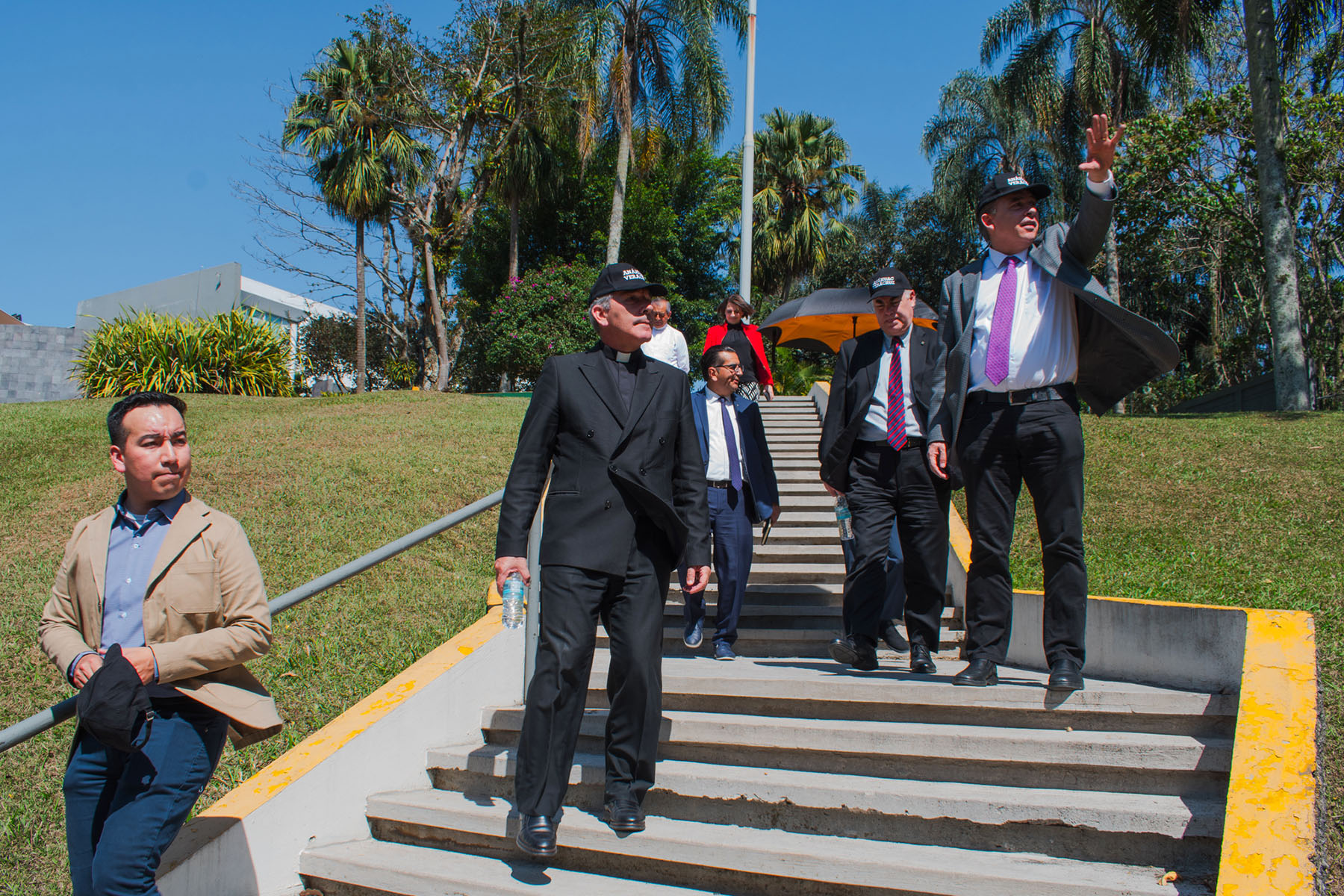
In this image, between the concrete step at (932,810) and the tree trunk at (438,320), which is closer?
the concrete step at (932,810)

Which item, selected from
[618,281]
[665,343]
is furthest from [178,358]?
[618,281]

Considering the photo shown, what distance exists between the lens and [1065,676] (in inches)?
141

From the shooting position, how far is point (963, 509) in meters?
8.69

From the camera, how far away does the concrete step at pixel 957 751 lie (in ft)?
10.6

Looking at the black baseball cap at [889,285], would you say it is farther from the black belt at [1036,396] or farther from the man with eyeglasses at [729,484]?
the man with eyeglasses at [729,484]

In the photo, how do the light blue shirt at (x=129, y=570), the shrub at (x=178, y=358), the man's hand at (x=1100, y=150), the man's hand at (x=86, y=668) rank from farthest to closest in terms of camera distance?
the shrub at (x=178, y=358), the man's hand at (x=1100, y=150), the light blue shirt at (x=129, y=570), the man's hand at (x=86, y=668)

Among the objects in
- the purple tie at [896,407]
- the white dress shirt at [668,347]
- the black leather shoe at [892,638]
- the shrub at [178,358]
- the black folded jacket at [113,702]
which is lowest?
the black leather shoe at [892,638]

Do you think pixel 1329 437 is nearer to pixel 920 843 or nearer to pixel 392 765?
pixel 920 843

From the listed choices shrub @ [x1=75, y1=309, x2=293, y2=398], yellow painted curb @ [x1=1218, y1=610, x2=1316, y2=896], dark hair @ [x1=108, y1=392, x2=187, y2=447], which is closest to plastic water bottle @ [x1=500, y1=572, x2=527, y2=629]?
dark hair @ [x1=108, y1=392, x2=187, y2=447]

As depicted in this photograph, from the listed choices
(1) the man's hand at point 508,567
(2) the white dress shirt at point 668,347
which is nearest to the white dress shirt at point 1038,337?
(1) the man's hand at point 508,567

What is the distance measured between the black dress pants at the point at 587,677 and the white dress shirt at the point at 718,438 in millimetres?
1909

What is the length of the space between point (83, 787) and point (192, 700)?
0.34 meters

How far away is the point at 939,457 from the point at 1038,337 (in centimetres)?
72

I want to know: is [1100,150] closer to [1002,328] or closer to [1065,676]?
[1002,328]
